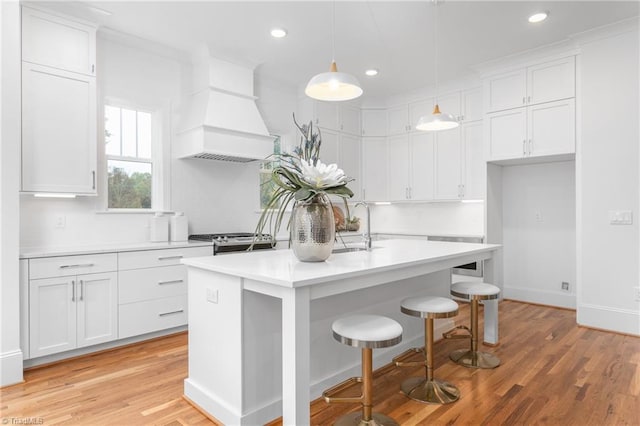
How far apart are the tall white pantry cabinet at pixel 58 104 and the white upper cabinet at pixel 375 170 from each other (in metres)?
3.79

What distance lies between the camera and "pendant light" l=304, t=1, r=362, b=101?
92.0 inches

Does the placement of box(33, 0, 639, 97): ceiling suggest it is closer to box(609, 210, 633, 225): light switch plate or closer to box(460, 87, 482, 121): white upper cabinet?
box(460, 87, 482, 121): white upper cabinet

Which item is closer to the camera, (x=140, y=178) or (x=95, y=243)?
(x=95, y=243)

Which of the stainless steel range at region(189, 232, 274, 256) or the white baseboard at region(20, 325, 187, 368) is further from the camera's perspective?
the stainless steel range at region(189, 232, 274, 256)

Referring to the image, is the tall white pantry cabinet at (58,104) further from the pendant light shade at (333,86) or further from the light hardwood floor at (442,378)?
the pendant light shade at (333,86)

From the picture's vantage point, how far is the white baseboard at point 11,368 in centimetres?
256

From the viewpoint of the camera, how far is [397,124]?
5.87 meters

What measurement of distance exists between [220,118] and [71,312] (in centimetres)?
228

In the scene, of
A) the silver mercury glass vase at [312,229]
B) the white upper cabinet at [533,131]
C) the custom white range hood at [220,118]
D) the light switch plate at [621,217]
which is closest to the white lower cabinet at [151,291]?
the custom white range hood at [220,118]

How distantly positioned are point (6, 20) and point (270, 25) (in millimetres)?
2001

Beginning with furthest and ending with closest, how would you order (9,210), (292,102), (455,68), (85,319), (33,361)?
(292,102), (455,68), (85,319), (33,361), (9,210)

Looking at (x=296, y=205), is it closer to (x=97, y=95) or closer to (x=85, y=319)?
(x=85, y=319)

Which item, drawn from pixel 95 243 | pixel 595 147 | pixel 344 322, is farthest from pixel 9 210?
pixel 595 147

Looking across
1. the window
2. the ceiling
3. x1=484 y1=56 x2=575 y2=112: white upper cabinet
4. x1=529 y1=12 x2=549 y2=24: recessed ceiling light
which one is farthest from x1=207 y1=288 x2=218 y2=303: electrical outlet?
x1=484 y1=56 x2=575 y2=112: white upper cabinet
